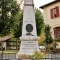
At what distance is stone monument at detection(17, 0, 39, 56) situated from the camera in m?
17.7

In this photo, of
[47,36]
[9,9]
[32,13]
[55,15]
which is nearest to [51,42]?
[47,36]

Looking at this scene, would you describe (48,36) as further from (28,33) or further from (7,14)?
(28,33)

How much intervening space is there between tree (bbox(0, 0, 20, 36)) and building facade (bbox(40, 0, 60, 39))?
17.9 feet

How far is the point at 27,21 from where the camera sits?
717 inches

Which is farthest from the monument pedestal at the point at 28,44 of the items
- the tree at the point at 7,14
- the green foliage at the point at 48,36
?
the tree at the point at 7,14

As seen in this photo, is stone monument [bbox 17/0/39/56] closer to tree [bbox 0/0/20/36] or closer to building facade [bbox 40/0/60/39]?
tree [bbox 0/0/20/36]

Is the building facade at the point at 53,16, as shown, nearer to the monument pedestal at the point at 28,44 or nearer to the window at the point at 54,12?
the window at the point at 54,12

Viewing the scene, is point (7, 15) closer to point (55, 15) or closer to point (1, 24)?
point (1, 24)

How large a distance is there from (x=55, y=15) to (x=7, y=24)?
691 centimetres

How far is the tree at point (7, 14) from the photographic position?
101 ft

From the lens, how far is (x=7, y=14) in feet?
102

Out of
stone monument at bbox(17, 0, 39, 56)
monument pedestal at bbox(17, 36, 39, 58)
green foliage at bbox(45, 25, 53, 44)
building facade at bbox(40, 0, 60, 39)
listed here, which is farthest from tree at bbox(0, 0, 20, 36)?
monument pedestal at bbox(17, 36, 39, 58)

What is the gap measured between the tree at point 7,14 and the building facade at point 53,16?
545cm

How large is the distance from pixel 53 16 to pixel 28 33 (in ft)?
53.7
